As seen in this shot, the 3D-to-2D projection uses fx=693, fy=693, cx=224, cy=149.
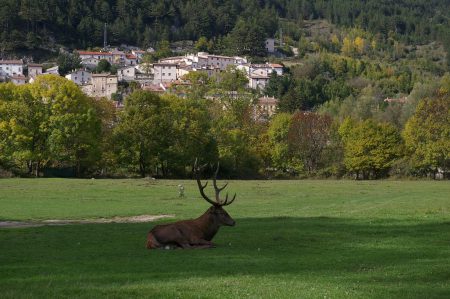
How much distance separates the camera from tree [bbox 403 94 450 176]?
286 ft

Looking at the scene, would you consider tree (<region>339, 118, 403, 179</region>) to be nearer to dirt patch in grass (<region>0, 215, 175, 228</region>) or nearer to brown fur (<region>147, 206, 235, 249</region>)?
dirt patch in grass (<region>0, 215, 175, 228</region>)

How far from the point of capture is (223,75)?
530 ft

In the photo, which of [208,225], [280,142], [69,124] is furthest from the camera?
[280,142]

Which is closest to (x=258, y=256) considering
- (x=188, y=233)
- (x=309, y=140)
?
(x=188, y=233)

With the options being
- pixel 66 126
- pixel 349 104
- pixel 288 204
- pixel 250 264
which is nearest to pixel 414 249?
pixel 250 264

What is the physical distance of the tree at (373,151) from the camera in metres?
91.1

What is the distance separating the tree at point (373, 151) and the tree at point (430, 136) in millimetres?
2007

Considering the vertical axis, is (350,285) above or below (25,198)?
above

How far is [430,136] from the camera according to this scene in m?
89.3

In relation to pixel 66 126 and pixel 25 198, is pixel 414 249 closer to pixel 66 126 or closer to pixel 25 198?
pixel 25 198

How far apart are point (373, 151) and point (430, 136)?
7492 mm

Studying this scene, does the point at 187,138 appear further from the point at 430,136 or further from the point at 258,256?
the point at 258,256

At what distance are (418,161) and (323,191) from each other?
36.2 m

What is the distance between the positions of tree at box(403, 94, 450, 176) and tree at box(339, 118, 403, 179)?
2.01 metres
